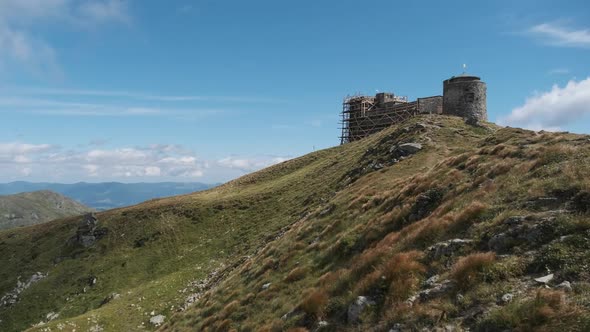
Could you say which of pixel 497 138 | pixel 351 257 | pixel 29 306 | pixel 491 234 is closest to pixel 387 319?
pixel 491 234

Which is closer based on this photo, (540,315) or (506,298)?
(540,315)

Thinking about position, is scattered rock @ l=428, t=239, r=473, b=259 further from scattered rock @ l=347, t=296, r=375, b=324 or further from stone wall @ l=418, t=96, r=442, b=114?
stone wall @ l=418, t=96, r=442, b=114

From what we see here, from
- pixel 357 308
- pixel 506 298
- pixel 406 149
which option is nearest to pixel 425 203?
pixel 357 308

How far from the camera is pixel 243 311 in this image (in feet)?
71.0

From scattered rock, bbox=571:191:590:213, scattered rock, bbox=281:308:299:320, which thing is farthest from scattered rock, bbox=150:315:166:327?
scattered rock, bbox=571:191:590:213

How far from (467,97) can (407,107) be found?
78.0 ft

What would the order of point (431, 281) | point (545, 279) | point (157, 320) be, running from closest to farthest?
point (545, 279) → point (431, 281) → point (157, 320)

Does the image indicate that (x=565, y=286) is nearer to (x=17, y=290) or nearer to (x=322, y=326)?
(x=322, y=326)

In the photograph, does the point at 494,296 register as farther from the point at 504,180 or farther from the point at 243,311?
the point at 243,311

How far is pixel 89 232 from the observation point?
64500 millimetres

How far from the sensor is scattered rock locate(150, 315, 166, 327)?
3494 centimetres

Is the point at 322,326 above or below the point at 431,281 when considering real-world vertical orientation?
below

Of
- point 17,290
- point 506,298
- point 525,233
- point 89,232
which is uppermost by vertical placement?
point 525,233

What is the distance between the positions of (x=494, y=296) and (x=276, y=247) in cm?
2108
